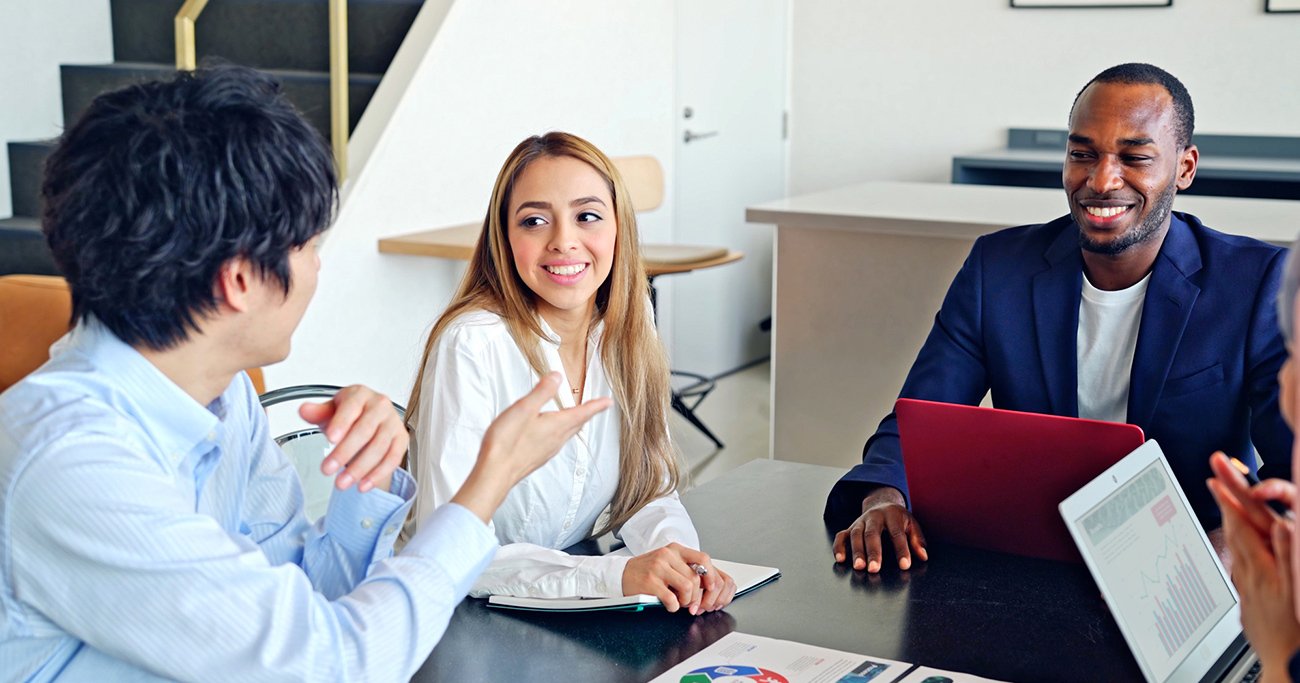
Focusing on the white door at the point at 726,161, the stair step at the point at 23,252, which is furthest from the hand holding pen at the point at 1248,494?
the white door at the point at 726,161

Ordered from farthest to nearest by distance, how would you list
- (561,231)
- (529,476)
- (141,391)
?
(561,231) → (529,476) → (141,391)

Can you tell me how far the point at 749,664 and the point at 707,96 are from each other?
4328 millimetres

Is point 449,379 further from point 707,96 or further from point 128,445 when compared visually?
point 707,96

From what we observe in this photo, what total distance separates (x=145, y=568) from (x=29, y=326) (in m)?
1.89

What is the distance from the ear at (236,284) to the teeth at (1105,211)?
125cm

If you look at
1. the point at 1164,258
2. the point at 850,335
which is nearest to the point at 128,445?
the point at 1164,258

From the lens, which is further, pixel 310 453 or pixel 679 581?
pixel 310 453

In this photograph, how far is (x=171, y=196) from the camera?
3.34ft

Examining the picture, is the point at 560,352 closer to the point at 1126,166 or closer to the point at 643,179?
the point at 1126,166

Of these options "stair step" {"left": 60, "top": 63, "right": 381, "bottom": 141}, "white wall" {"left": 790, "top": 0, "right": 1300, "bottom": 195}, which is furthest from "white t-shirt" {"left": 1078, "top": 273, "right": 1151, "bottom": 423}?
"white wall" {"left": 790, "top": 0, "right": 1300, "bottom": 195}

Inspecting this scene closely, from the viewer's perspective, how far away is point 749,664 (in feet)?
4.05

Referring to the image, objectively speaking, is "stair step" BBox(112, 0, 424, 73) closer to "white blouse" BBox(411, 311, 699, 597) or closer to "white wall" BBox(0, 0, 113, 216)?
"white wall" BBox(0, 0, 113, 216)

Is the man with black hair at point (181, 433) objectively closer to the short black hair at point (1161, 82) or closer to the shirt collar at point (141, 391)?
the shirt collar at point (141, 391)

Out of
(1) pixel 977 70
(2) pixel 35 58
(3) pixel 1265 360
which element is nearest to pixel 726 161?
(1) pixel 977 70
